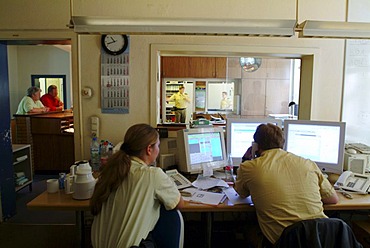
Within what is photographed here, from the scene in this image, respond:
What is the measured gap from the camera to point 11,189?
11.1ft

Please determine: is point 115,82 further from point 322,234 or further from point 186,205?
point 322,234

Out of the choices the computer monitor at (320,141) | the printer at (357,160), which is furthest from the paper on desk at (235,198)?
the printer at (357,160)

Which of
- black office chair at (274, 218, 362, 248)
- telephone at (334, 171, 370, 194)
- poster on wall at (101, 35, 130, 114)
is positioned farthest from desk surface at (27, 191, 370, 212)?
poster on wall at (101, 35, 130, 114)

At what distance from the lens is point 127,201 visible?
143 centimetres

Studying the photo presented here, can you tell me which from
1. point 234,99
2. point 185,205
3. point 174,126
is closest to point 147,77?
point 174,126

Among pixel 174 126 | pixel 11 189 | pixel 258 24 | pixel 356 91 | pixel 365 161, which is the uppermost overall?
pixel 258 24

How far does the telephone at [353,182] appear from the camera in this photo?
7.13 feet

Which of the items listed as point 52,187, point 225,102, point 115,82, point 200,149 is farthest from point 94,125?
point 225,102

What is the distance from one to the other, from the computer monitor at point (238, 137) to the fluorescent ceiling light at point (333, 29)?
0.86 m

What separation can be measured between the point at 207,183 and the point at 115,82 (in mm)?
1399

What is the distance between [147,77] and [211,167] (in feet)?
3.70

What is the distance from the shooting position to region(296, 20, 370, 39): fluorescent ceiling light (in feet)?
6.69

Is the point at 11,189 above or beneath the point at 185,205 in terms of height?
beneath

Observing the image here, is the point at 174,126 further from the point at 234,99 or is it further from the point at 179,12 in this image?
the point at 234,99
